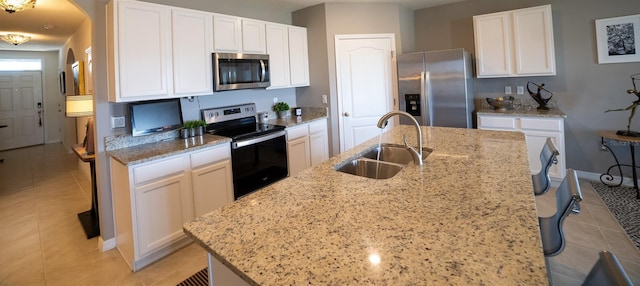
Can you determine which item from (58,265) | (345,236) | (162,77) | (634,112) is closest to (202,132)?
(162,77)

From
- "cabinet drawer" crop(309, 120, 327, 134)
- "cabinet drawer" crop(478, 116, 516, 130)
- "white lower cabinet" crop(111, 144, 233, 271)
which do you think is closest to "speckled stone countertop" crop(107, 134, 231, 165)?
"white lower cabinet" crop(111, 144, 233, 271)

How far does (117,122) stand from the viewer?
2.61 metres

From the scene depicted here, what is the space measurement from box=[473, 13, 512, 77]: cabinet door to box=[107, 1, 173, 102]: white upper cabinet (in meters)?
3.68

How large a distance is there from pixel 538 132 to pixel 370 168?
9.09ft

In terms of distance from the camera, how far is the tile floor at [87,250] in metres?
2.21

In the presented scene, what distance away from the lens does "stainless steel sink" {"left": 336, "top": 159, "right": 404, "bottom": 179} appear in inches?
72.8

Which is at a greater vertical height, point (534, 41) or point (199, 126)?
point (534, 41)

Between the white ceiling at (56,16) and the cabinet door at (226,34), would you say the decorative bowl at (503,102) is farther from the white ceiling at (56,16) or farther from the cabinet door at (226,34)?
the cabinet door at (226,34)

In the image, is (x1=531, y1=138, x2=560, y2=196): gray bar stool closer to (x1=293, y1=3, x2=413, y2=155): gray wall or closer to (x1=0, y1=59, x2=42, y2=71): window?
(x1=293, y1=3, x2=413, y2=155): gray wall

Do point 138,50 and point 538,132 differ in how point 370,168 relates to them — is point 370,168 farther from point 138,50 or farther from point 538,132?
point 538,132

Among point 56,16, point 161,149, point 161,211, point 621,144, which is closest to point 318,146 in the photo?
point 161,149

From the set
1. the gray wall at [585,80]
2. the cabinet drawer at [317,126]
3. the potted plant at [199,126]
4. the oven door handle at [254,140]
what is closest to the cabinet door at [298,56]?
the cabinet drawer at [317,126]

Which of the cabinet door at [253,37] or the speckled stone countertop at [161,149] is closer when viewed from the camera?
the speckled stone countertop at [161,149]

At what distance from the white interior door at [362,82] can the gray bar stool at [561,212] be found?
2902 millimetres
